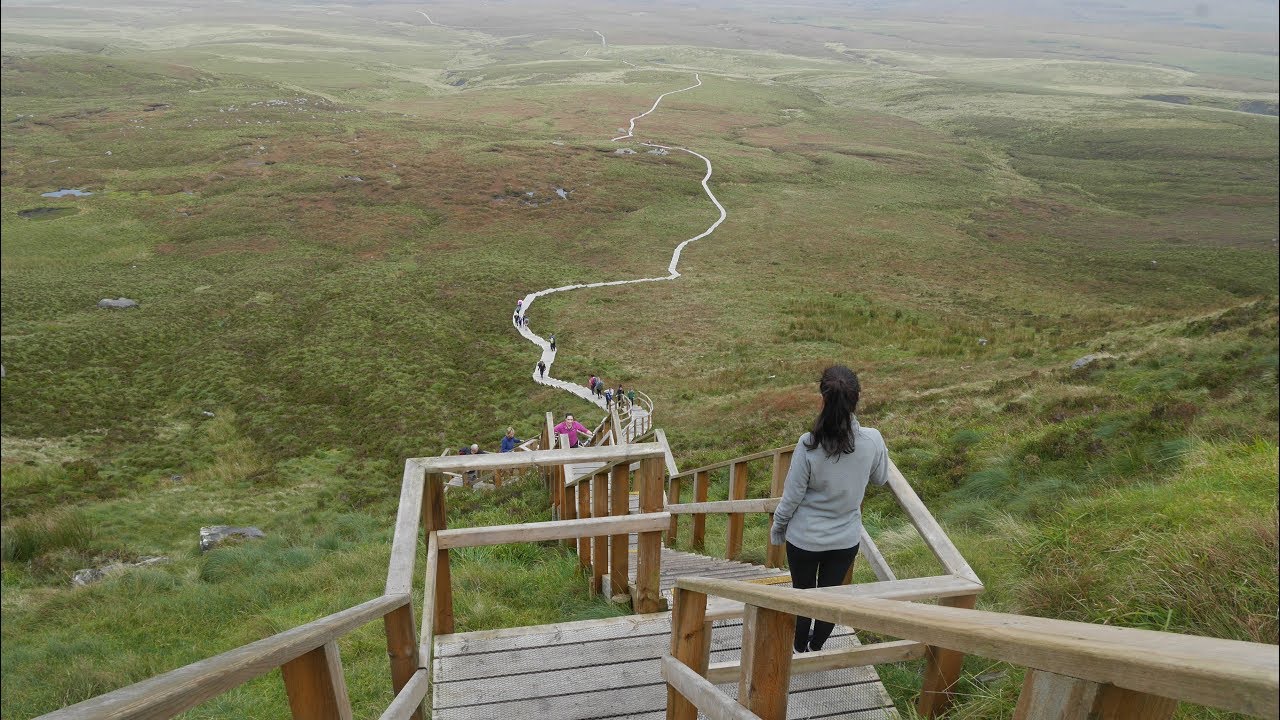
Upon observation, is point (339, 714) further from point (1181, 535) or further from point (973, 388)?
point (973, 388)

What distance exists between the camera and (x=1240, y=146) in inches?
3548

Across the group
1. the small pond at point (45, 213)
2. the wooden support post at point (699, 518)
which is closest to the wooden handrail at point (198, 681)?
the wooden support post at point (699, 518)

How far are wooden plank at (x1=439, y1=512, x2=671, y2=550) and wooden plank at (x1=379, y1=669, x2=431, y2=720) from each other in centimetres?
123

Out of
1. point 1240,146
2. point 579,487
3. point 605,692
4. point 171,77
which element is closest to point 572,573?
point 579,487

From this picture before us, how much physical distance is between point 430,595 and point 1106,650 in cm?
359

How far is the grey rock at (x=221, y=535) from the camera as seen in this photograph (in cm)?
1293

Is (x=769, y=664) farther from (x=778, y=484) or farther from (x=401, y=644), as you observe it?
(x=778, y=484)

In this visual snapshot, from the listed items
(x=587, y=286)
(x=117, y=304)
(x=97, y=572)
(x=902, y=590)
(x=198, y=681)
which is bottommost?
(x=117, y=304)

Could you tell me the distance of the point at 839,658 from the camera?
11.9ft

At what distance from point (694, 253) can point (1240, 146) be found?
82849 mm

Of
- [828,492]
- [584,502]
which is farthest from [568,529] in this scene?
[584,502]

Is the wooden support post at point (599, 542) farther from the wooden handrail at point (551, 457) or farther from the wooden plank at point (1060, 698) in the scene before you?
the wooden plank at point (1060, 698)

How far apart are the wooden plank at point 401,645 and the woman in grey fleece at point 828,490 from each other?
198 centimetres

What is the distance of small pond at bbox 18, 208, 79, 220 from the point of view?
4919 cm
